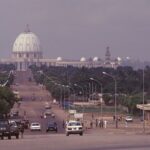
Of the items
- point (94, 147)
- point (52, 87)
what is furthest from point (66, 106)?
point (94, 147)

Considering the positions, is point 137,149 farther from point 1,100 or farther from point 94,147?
point 1,100

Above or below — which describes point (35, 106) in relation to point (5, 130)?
above

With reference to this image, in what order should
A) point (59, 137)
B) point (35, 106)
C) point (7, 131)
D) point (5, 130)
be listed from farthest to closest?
1. point (35, 106)
2. point (7, 131)
3. point (5, 130)
4. point (59, 137)

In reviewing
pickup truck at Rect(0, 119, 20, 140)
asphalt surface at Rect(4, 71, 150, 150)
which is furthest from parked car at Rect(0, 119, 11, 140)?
asphalt surface at Rect(4, 71, 150, 150)

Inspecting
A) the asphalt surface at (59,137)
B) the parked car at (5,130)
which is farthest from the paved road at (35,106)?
the parked car at (5,130)

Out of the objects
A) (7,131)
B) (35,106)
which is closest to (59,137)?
(7,131)

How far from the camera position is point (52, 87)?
141375 mm

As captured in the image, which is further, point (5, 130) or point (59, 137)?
point (5, 130)

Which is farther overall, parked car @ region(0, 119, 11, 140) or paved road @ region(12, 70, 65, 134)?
paved road @ region(12, 70, 65, 134)

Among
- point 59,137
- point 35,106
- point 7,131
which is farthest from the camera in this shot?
point 35,106

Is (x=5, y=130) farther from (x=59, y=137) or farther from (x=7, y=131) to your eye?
(x=59, y=137)

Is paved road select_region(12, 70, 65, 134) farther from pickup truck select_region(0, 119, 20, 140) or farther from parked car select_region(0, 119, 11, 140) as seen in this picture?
parked car select_region(0, 119, 11, 140)

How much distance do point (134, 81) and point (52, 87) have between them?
16211 millimetres

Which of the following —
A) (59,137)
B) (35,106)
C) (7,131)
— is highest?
(35,106)
